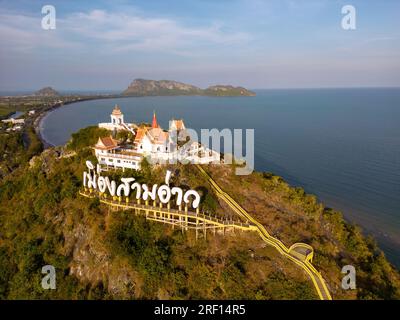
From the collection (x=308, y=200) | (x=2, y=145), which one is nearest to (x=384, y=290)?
(x=308, y=200)

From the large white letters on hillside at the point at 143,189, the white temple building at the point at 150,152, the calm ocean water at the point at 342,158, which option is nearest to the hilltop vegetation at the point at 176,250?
the white temple building at the point at 150,152

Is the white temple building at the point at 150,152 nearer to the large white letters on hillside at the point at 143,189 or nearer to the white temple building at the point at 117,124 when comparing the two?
the large white letters on hillside at the point at 143,189

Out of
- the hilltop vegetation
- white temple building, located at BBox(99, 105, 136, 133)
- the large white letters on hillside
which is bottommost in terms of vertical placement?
the hilltop vegetation

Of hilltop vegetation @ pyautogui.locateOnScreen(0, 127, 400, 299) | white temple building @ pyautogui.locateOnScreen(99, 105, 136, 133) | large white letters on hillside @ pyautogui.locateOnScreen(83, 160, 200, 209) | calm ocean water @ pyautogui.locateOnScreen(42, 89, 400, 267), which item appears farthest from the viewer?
calm ocean water @ pyautogui.locateOnScreen(42, 89, 400, 267)

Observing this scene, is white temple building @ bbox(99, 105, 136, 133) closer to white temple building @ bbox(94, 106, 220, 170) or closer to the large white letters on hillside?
white temple building @ bbox(94, 106, 220, 170)

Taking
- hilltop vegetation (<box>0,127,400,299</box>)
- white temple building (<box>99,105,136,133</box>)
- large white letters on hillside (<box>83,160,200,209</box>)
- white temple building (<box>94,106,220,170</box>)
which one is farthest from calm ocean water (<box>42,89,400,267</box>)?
white temple building (<box>99,105,136,133</box>)

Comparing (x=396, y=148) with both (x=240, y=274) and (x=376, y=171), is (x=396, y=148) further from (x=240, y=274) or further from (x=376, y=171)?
(x=240, y=274)
